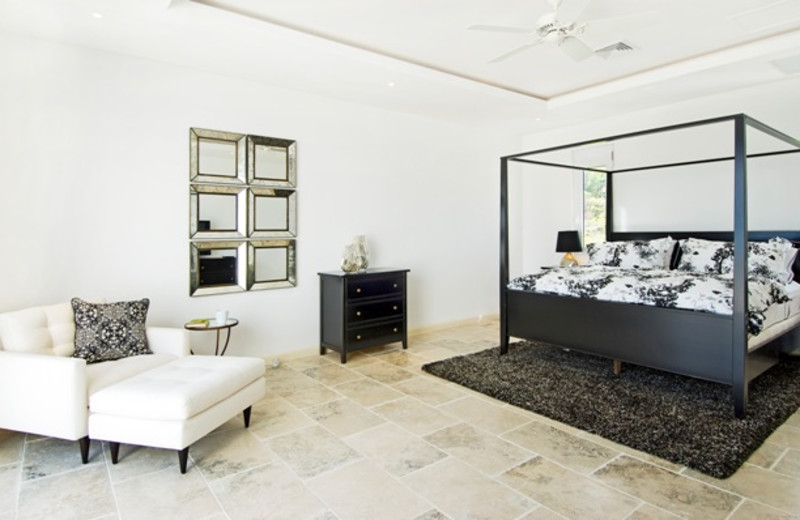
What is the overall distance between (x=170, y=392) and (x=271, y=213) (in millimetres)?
2266

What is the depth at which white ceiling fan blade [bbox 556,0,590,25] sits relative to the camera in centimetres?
279

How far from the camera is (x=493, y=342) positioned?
5277mm

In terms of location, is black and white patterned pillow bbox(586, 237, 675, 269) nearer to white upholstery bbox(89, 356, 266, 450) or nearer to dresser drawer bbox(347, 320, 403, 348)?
dresser drawer bbox(347, 320, 403, 348)

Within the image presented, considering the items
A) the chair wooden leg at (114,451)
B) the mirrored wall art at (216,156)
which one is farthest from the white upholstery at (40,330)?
the mirrored wall art at (216,156)

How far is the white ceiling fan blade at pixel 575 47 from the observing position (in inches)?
127

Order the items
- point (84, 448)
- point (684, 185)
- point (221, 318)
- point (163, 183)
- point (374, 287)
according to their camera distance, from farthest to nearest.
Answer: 1. point (684, 185)
2. point (374, 287)
3. point (163, 183)
4. point (221, 318)
5. point (84, 448)

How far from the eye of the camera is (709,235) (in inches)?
196

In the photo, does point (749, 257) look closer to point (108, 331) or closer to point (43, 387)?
point (108, 331)

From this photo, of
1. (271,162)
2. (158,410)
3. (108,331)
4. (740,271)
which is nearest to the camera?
(158,410)

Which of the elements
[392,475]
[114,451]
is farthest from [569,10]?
[114,451]

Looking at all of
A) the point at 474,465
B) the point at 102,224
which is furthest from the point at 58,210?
the point at 474,465

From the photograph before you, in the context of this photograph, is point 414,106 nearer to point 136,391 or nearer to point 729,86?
point 729,86

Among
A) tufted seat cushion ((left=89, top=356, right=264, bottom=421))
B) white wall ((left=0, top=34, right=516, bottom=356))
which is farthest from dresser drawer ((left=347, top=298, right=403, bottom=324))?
tufted seat cushion ((left=89, top=356, right=264, bottom=421))

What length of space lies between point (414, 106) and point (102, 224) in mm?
3232
